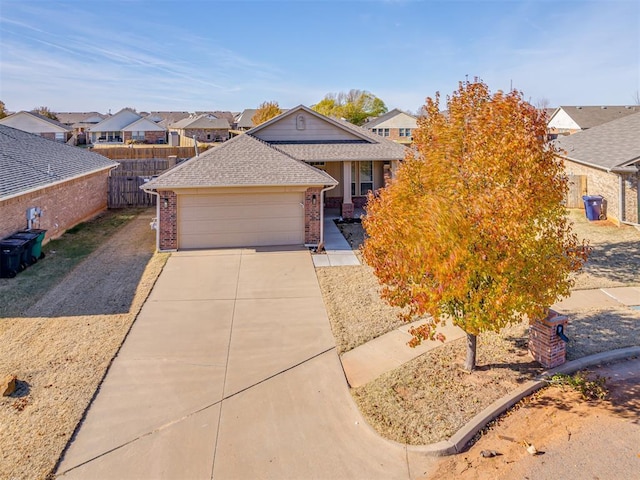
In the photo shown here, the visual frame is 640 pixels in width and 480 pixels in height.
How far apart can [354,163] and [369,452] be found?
16.8 metres

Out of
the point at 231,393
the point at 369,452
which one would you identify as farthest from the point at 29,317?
the point at 369,452

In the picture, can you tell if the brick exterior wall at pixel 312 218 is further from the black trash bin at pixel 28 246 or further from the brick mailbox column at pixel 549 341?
the brick mailbox column at pixel 549 341

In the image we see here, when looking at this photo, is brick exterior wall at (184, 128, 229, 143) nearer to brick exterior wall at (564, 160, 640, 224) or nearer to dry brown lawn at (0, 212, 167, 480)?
brick exterior wall at (564, 160, 640, 224)

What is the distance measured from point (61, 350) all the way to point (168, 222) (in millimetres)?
7200

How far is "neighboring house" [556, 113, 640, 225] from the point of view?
16000mm

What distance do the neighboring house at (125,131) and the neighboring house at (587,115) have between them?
1879 inches

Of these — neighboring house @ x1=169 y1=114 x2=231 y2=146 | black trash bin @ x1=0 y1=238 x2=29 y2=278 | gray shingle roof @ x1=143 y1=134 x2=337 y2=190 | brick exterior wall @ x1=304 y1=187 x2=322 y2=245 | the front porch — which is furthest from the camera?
neighboring house @ x1=169 y1=114 x2=231 y2=146

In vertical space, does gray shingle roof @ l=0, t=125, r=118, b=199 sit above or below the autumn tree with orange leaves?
above

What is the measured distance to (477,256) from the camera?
5805 mm

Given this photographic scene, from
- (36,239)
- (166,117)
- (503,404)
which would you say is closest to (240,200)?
(36,239)

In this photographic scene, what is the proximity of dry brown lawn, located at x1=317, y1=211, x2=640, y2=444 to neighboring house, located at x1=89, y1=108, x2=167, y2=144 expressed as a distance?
172 ft

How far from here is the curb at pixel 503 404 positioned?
18.1ft

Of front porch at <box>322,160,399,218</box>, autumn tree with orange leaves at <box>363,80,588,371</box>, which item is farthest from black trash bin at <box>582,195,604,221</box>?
autumn tree with orange leaves at <box>363,80,588,371</box>

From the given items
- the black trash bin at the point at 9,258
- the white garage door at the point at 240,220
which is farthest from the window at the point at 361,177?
the black trash bin at the point at 9,258
